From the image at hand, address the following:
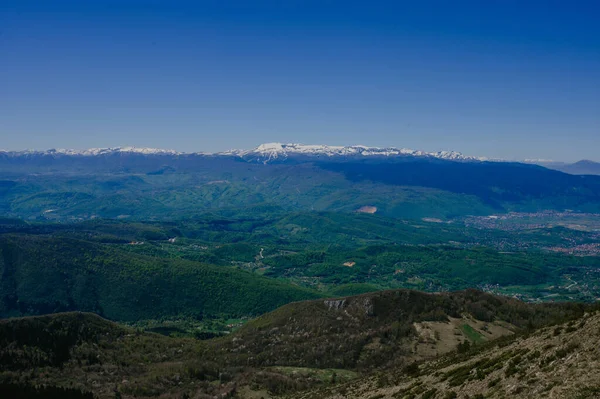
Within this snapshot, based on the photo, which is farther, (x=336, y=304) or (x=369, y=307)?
(x=336, y=304)

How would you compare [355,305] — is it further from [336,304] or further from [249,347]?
[249,347]

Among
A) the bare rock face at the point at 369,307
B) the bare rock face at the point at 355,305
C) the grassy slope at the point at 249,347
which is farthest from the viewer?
the bare rock face at the point at 355,305

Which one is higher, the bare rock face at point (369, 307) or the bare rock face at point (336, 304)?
the bare rock face at point (369, 307)

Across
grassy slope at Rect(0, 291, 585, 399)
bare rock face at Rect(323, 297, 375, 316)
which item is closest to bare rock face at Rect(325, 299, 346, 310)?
bare rock face at Rect(323, 297, 375, 316)

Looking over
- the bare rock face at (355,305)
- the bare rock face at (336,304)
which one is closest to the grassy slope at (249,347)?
the bare rock face at (355,305)

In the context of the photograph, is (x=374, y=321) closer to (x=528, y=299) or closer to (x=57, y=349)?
(x=57, y=349)

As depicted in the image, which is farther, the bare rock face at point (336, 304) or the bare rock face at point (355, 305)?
the bare rock face at point (336, 304)

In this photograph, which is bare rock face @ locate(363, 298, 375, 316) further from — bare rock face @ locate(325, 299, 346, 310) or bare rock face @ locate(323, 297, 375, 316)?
bare rock face @ locate(325, 299, 346, 310)

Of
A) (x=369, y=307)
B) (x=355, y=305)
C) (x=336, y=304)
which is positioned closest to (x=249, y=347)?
(x=336, y=304)

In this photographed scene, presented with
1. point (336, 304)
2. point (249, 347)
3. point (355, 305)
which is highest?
point (355, 305)

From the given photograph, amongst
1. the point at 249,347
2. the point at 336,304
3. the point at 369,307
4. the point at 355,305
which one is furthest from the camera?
the point at 336,304

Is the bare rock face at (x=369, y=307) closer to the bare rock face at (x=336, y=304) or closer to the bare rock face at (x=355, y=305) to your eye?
the bare rock face at (x=355, y=305)
